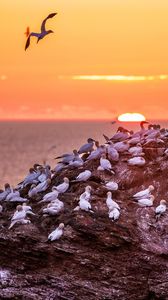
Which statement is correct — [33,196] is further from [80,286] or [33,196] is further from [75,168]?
[80,286]

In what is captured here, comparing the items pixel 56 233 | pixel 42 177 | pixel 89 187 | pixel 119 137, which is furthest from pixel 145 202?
pixel 119 137

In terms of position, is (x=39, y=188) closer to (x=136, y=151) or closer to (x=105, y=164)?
(x=105, y=164)

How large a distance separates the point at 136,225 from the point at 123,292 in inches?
76.2

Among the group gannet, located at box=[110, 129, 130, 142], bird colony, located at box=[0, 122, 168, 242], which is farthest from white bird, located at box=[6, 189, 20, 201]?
gannet, located at box=[110, 129, 130, 142]

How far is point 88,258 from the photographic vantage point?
21594mm

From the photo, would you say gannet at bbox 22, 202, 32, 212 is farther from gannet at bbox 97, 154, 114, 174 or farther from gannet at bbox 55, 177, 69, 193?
gannet at bbox 97, 154, 114, 174

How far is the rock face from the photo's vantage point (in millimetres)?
21203

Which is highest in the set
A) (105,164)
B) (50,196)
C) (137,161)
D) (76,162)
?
(137,161)

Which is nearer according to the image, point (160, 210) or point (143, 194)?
point (160, 210)

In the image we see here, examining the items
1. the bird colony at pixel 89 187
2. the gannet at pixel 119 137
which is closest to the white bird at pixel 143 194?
the bird colony at pixel 89 187

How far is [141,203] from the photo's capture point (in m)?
23.2

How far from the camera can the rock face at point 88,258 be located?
21203 mm

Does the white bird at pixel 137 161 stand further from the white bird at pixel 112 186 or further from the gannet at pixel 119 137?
the gannet at pixel 119 137

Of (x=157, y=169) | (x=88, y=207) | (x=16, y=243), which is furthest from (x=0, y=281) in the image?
(x=157, y=169)
